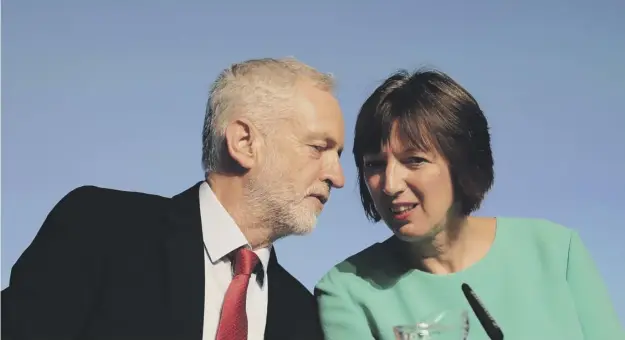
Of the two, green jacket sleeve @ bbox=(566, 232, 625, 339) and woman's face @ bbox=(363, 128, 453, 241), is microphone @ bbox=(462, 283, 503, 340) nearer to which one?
woman's face @ bbox=(363, 128, 453, 241)

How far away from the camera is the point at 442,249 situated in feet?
14.4

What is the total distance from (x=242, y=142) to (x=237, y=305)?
2.57 ft

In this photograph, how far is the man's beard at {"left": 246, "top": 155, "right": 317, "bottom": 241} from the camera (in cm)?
405

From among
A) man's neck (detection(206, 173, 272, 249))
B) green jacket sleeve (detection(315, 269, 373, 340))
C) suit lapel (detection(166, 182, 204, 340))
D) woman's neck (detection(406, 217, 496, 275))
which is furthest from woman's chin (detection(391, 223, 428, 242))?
suit lapel (detection(166, 182, 204, 340))

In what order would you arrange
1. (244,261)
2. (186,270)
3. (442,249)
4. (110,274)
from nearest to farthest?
(110,274)
(186,270)
(244,261)
(442,249)

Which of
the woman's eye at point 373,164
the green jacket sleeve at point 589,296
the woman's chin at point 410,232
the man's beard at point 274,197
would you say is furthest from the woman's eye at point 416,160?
the green jacket sleeve at point 589,296

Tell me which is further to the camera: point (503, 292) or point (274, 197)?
point (503, 292)

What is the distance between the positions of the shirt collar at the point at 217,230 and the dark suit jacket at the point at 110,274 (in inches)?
1.9

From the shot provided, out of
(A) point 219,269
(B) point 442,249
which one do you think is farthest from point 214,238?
(B) point 442,249

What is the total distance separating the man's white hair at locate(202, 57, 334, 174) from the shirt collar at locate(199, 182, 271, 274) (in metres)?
0.20

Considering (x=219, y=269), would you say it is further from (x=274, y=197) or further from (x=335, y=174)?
(x=335, y=174)

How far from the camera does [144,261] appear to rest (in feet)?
12.4

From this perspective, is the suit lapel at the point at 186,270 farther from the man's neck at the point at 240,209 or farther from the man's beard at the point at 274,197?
the man's beard at the point at 274,197

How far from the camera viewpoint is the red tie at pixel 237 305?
380cm
